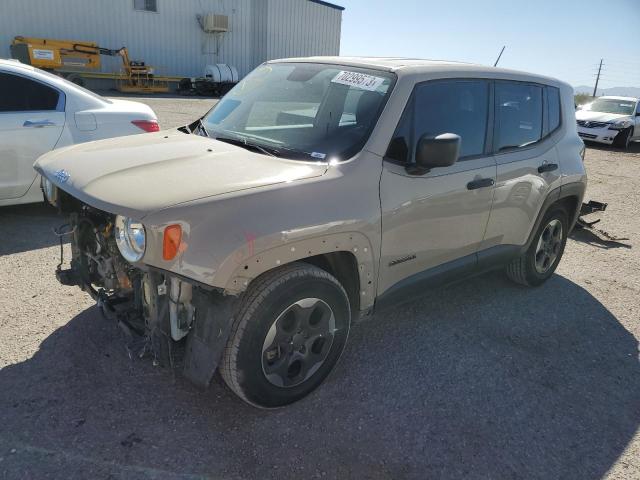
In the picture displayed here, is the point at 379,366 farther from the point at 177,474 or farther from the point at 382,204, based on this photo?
the point at 177,474

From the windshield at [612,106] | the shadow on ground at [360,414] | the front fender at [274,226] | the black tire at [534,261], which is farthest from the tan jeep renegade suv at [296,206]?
the windshield at [612,106]

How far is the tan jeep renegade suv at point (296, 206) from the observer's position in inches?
93.0

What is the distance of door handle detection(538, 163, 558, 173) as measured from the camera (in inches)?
161

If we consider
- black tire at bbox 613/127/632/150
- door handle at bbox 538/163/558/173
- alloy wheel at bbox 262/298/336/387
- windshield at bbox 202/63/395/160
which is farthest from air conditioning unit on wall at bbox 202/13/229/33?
alloy wheel at bbox 262/298/336/387

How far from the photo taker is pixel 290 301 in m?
2.59

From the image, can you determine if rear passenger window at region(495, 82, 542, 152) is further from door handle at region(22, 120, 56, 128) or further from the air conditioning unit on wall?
the air conditioning unit on wall

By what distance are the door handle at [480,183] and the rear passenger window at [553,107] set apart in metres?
1.18

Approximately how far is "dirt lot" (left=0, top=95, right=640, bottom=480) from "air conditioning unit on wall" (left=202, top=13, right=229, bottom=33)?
2682cm

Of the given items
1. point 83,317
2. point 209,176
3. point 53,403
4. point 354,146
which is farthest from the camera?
point 83,317

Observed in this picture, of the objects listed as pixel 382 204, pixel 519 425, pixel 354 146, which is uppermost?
pixel 354 146

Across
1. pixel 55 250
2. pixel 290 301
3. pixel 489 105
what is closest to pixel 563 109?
pixel 489 105

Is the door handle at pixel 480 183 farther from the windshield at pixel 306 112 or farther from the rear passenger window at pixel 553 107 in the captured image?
the rear passenger window at pixel 553 107

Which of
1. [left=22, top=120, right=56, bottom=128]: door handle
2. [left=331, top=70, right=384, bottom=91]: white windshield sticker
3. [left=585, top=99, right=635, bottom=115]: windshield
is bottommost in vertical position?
[left=585, top=99, right=635, bottom=115]: windshield

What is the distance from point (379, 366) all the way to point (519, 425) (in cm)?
90
